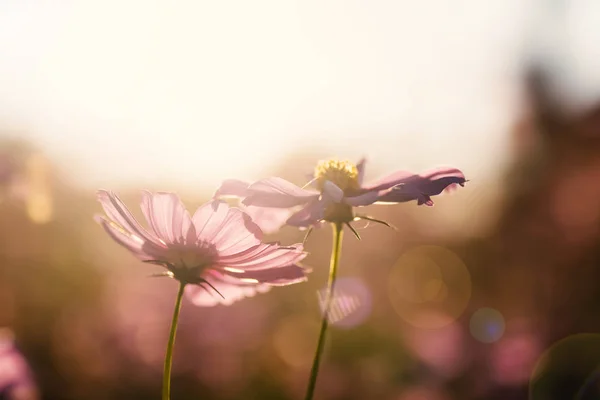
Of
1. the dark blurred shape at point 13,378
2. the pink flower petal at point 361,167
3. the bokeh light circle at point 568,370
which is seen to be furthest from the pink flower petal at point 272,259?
the bokeh light circle at point 568,370

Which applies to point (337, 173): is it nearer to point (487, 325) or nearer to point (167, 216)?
point (167, 216)

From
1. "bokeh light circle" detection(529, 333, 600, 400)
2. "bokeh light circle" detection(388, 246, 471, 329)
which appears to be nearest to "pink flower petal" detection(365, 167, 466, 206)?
"bokeh light circle" detection(529, 333, 600, 400)

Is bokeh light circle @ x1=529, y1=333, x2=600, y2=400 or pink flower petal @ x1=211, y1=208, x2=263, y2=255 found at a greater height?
pink flower petal @ x1=211, y1=208, x2=263, y2=255

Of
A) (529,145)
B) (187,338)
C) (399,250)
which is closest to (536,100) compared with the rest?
(529,145)

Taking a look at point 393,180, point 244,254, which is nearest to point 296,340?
point 393,180

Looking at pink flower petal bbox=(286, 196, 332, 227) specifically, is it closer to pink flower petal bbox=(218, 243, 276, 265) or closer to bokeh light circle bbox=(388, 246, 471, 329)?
pink flower petal bbox=(218, 243, 276, 265)

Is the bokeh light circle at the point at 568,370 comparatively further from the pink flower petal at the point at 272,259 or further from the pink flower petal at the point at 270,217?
the pink flower petal at the point at 272,259
